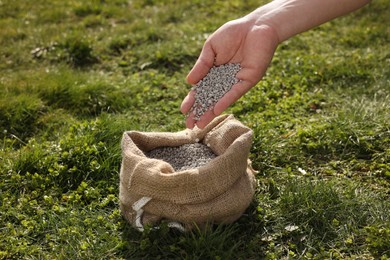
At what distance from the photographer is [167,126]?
436 cm

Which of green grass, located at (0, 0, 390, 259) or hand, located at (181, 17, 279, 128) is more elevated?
hand, located at (181, 17, 279, 128)

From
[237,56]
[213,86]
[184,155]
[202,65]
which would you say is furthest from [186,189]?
[237,56]

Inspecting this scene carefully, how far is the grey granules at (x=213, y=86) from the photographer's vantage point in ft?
11.7

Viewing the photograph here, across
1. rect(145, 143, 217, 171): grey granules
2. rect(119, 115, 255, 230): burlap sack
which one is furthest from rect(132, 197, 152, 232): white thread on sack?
rect(145, 143, 217, 171): grey granules

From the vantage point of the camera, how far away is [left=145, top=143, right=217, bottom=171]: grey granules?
344 cm

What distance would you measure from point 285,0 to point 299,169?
4.30 ft

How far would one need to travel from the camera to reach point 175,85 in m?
5.13

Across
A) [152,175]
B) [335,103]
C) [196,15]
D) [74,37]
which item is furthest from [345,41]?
[152,175]

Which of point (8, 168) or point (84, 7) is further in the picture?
point (84, 7)

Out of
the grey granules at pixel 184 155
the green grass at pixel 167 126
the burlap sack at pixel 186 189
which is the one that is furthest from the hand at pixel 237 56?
the green grass at pixel 167 126

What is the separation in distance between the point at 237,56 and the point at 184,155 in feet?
2.97

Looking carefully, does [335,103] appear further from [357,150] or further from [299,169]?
[299,169]

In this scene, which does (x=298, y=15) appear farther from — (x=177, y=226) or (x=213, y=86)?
(x=177, y=226)

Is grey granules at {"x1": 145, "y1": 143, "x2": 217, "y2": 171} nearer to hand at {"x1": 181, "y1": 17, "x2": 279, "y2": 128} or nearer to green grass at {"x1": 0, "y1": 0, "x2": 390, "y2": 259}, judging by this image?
hand at {"x1": 181, "y1": 17, "x2": 279, "y2": 128}
